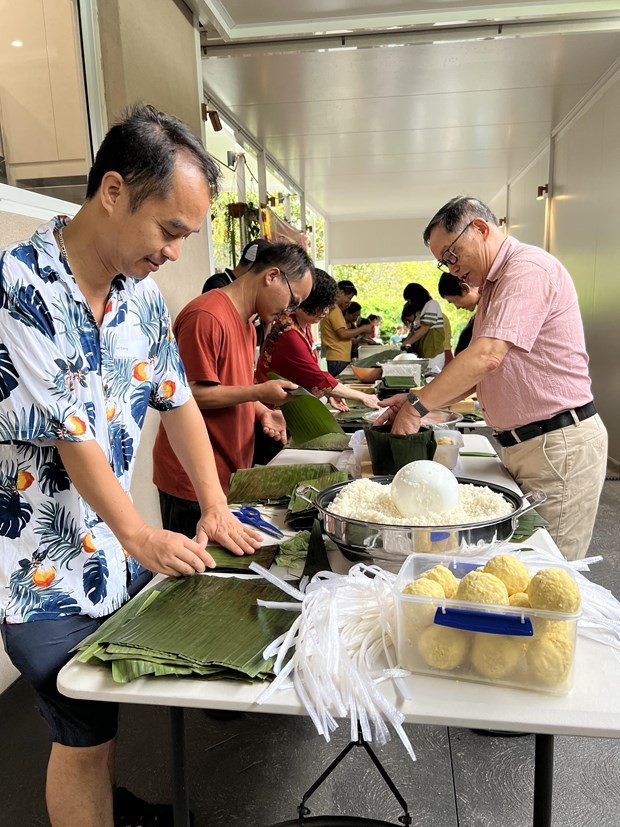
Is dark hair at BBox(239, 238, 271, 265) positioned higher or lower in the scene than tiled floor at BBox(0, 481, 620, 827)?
higher

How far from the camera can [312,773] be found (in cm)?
188

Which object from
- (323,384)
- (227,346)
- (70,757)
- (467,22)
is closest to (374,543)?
(70,757)

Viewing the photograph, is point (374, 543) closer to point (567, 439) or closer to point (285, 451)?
point (567, 439)

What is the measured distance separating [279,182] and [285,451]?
6485 mm

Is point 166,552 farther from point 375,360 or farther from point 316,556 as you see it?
point 375,360

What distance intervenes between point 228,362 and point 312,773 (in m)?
1.40

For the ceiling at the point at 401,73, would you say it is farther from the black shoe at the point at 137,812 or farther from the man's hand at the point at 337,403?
the black shoe at the point at 137,812

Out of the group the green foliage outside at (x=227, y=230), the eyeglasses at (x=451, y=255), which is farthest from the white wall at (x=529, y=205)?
the eyeglasses at (x=451, y=255)

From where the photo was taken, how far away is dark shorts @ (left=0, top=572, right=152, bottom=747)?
1103mm

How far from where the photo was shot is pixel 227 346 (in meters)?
2.16

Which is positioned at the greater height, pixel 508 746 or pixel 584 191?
pixel 584 191

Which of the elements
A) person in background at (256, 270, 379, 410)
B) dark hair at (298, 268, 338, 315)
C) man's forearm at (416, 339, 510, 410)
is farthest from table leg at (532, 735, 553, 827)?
dark hair at (298, 268, 338, 315)

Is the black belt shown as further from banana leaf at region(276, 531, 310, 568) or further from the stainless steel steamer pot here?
banana leaf at region(276, 531, 310, 568)

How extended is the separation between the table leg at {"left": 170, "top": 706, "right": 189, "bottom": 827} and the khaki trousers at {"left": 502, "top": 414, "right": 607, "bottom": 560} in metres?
1.33
